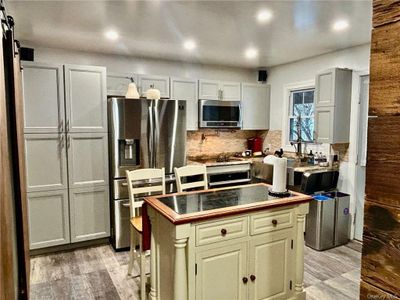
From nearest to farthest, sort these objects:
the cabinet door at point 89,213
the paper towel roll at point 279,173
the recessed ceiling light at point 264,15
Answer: the paper towel roll at point 279,173, the recessed ceiling light at point 264,15, the cabinet door at point 89,213

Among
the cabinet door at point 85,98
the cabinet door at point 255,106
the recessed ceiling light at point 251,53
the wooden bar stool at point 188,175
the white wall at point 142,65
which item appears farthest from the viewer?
the cabinet door at point 255,106

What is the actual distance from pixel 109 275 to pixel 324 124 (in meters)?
3.08

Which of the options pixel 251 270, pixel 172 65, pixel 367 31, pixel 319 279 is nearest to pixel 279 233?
pixel 251 270

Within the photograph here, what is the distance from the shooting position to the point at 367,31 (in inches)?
121

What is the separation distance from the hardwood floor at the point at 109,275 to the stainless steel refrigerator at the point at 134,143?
1.20 ft

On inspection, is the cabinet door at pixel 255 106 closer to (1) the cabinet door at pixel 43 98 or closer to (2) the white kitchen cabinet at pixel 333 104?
(2) the white kitchen cabinet at pixel 333 104

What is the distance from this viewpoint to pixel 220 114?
15.1 ft

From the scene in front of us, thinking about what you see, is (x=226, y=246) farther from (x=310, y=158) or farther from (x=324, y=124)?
(x=310, y=158)

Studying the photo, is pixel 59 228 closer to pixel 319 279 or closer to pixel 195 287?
pixel 195 287

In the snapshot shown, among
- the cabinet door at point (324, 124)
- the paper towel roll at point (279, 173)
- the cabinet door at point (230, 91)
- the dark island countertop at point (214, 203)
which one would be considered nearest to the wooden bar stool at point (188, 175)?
the dark island countertop at point (214, 203)

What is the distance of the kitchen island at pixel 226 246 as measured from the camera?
190 cm

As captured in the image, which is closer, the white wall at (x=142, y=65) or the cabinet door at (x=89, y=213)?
the cabinet door at (x=89, y=213)

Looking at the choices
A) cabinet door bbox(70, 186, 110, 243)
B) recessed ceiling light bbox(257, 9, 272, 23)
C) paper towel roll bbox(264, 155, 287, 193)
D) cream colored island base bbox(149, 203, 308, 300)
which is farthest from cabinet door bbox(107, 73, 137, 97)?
paper towel roll bbox(264, 155, 287, 193)

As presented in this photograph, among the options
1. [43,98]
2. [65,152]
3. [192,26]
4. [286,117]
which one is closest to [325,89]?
[286,117]
